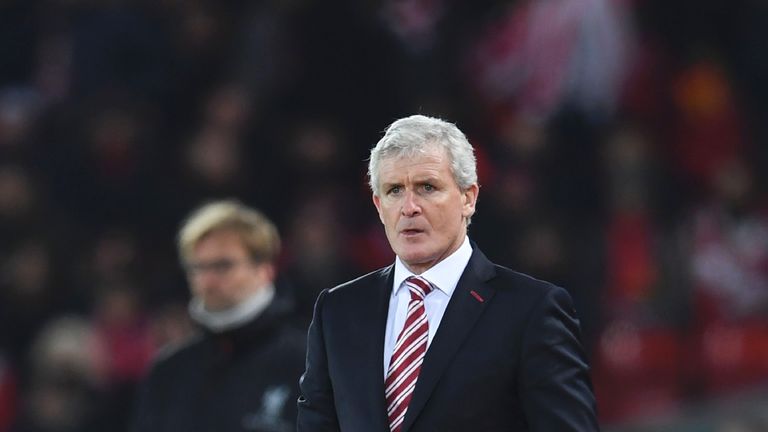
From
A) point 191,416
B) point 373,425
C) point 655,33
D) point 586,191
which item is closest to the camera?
point 373,425

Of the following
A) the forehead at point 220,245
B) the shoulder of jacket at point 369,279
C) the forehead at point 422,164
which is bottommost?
the shoulder of jacket at point 369,279

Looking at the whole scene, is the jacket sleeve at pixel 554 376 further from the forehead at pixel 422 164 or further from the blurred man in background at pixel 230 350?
the blurred man in background at pixel 230 350

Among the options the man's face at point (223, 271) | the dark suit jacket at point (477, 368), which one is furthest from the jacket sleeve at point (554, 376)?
the man's face at point (223, 271)

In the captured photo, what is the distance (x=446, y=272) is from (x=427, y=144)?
286 mm

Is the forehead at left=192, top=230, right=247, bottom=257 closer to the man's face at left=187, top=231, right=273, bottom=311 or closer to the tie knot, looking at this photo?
the man's face at left=187, top=231, right=273, bottom=311

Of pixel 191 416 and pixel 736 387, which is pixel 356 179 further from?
pixel 191 416

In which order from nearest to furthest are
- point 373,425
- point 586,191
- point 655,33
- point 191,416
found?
point 373,425
point 191,416
point 586,191
point 655,33

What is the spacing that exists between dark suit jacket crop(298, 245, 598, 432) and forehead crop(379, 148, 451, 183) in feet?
0.78

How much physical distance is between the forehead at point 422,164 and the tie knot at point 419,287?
8.9 inches

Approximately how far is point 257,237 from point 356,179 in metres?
3.78

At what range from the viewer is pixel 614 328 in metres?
8.00

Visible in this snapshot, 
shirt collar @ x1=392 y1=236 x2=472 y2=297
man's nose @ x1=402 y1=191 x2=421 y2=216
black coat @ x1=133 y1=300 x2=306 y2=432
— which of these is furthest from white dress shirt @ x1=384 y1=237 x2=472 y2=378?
black coat @ x1=133 y1=300 x2=306 y2=432

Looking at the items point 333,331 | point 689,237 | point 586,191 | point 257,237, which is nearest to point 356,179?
point 586,191

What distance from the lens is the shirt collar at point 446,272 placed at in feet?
11.1
